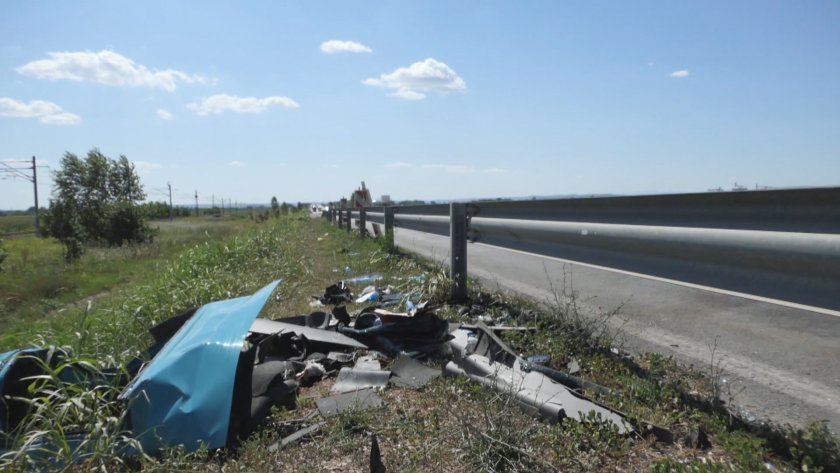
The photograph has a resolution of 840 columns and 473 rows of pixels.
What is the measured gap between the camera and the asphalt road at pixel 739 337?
8.39 feet

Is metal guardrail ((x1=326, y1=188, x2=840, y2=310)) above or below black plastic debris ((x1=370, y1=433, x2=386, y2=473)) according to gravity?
above

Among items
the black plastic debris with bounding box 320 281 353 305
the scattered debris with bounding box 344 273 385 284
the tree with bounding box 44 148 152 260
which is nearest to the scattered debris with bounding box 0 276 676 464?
the black plastic debris with bounding box 320 281 353 305

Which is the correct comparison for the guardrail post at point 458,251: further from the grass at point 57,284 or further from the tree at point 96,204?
the tree at point 96,204

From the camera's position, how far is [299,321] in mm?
4383

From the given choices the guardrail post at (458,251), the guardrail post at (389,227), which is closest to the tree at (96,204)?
the guardrail post at (389,227)

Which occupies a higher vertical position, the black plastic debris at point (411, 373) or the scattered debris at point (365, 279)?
the scattered debris at point (365, 279)

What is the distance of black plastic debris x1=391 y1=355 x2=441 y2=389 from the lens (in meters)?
2.99

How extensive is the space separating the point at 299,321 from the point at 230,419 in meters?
1.97

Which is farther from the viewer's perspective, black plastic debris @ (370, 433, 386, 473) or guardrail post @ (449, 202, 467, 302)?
guardrail post @ (449, 202, 467, 302)

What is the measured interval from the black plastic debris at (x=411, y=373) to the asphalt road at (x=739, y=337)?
1157 millimetres

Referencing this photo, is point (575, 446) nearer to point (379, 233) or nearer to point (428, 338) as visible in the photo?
point (428, 338)

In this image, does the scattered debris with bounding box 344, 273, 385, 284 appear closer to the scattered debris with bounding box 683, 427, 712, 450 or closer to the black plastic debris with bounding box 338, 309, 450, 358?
the black plastic debris with bounding box 338, 309, 450, 358

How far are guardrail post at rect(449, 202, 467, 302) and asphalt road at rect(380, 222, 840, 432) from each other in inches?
30.4

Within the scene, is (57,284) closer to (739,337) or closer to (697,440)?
(739,337)
